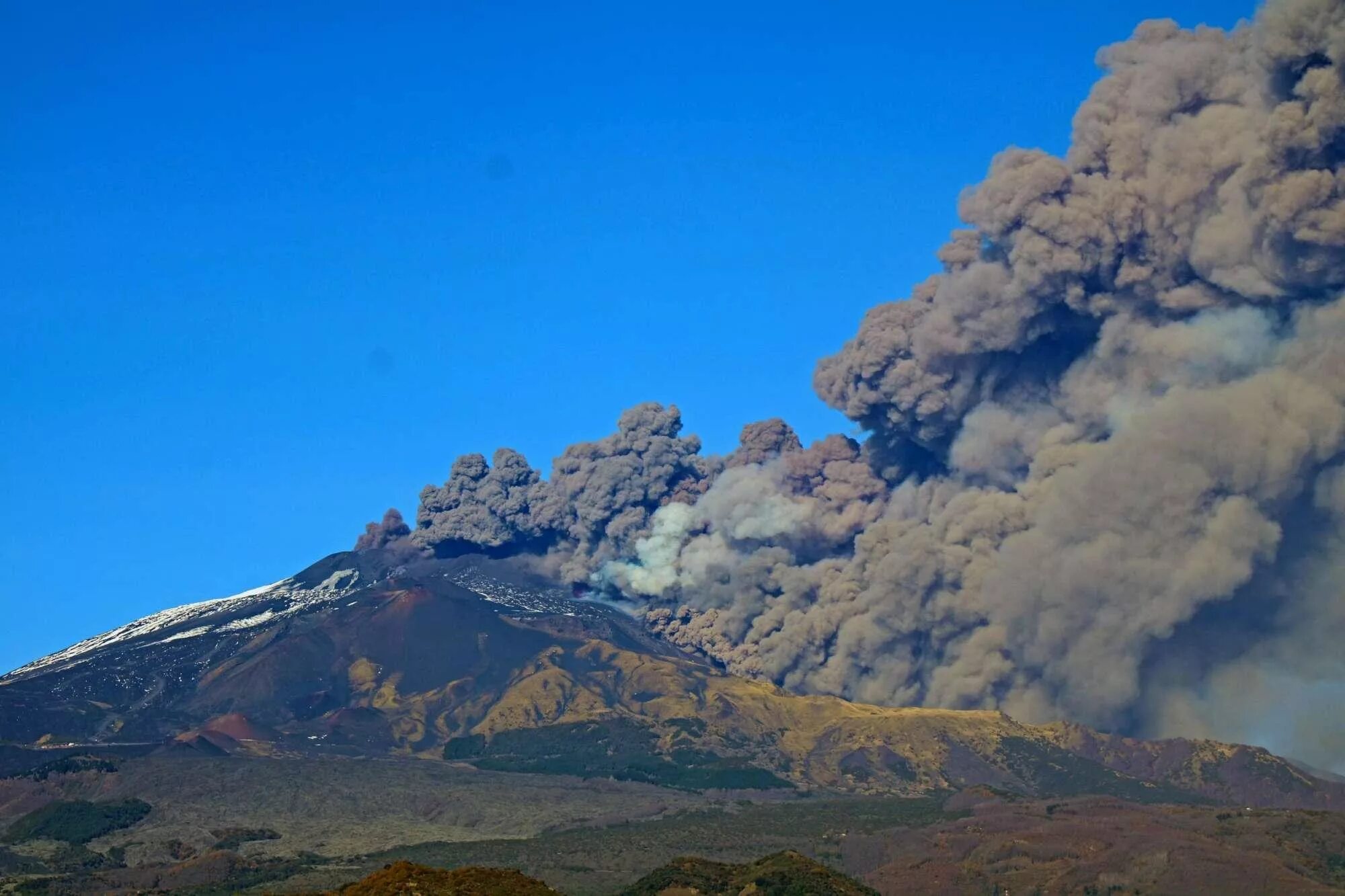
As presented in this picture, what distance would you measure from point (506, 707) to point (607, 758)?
44.4 ft

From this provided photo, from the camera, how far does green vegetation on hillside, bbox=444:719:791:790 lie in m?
114

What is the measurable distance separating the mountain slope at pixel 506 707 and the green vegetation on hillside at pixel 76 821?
643 inches

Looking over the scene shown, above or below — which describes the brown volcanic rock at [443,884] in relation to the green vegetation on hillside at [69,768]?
below

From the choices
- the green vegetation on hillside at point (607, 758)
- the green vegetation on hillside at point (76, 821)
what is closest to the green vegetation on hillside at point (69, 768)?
the green vegetation on hillside at point (76, 821)

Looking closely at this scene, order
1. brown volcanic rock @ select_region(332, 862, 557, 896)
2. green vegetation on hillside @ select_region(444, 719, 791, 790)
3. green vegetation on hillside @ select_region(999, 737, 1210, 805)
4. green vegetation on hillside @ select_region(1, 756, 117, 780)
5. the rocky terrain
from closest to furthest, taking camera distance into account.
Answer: brown volcanic rock @ select_region(332, 862, 557, 896) < the rocky terrain < green vegetation on hillside @ select_region(999, 737, 1210, 805) < green vegetation on hillside @ select_region(1, 756, 117, 780) < green vegetation on hillside @ select_region(444, 719, 791, 790)

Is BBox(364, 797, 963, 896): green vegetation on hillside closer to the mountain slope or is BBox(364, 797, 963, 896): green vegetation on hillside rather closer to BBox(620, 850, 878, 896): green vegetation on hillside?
BBox(620, 850, 878, 896): green vegetation on hillside

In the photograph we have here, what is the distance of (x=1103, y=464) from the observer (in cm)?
10200

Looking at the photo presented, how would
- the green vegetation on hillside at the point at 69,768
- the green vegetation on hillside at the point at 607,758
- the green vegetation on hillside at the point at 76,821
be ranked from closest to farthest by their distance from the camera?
the green vegetation on hillside at the point at 76,821, the green vegetation on hillside at the point at 69,768, the green vegetation on hillside at the point at 607,758

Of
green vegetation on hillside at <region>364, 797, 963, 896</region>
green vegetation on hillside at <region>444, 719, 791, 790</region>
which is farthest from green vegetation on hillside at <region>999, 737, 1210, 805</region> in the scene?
green vegetation on hillside at <region>444, 719, 791, 790</region>

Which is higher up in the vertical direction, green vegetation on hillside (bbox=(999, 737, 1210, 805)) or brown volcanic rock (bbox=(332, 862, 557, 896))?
green vegetation on hillside (bbox=(999, 737, 1210, 805))

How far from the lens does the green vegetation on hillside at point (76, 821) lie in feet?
309

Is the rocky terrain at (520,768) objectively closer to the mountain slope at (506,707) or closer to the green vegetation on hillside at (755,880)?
the mountain slope at (506,707)

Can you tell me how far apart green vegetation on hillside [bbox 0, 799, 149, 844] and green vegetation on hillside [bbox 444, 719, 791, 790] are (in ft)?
85.7

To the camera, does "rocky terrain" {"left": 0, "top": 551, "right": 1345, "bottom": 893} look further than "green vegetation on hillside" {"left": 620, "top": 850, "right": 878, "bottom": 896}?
Yes
